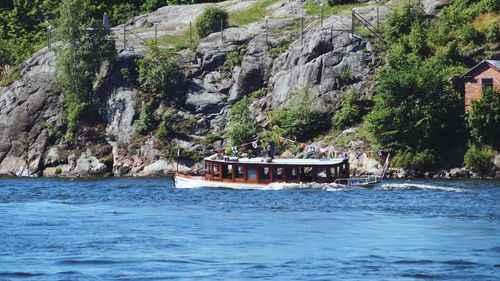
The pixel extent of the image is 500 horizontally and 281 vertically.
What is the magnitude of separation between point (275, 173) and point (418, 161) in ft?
49.8

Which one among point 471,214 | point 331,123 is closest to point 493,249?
point 471,214

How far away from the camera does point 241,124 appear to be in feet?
341

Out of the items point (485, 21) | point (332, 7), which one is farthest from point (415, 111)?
point (332, 7)

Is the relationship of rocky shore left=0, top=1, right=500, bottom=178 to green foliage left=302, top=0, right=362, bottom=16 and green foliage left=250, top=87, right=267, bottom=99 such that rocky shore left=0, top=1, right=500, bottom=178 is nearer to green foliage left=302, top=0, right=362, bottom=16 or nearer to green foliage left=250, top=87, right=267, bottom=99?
green foliage left=250, top=87, right=267, bottom=99

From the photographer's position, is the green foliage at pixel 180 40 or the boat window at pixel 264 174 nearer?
the boat window at pixel 264 174

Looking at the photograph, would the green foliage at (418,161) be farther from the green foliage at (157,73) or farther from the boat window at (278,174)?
the green foliage at (157,73)

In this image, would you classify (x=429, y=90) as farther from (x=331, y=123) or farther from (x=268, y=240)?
(x=268, y=240)

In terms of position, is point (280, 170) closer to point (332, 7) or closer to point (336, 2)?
point (332, 7)

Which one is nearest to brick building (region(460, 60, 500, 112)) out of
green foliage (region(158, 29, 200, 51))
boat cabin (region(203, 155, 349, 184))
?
boat cabin (region(203, 155, 349, 184))

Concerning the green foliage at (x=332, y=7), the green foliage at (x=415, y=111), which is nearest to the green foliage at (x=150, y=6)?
the green foliage at (x=332, y=7)

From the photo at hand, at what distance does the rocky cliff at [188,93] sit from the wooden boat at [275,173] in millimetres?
18345

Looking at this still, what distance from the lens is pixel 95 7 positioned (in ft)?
424

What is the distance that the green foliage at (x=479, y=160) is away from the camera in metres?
91.3

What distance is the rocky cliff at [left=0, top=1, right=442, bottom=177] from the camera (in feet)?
346
